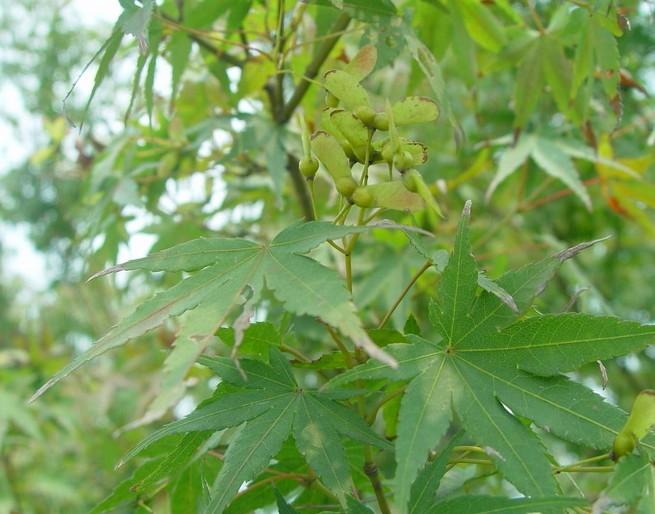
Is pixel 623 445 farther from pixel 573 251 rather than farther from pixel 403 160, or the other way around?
pixel 403 160

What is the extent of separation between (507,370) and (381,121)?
20 cm

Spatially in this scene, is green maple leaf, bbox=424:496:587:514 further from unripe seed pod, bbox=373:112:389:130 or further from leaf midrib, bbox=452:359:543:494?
unripe seed pod, bbox=373:112:389:130

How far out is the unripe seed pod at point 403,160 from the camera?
0.53 meters

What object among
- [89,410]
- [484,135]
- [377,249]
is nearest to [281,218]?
[377,249]

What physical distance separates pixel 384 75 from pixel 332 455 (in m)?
0.85

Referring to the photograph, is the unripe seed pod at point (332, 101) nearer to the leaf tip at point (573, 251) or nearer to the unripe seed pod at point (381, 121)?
the unripe seed pod at point (381, 121)

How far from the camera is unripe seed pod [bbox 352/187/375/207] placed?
0.54 metres

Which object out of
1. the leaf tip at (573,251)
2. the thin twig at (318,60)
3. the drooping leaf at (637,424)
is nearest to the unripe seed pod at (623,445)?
the drooping leaf at (637,424)

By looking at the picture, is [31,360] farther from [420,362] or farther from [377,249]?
[420,362]

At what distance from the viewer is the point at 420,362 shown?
54 centimetres

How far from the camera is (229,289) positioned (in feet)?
1.69

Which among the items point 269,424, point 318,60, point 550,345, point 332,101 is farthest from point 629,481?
point 318,60

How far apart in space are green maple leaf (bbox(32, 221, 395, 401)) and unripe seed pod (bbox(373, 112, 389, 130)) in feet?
0.28

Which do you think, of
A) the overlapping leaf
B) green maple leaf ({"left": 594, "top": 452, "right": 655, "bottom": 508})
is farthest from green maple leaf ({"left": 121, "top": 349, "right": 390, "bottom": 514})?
the overlapping leaf
